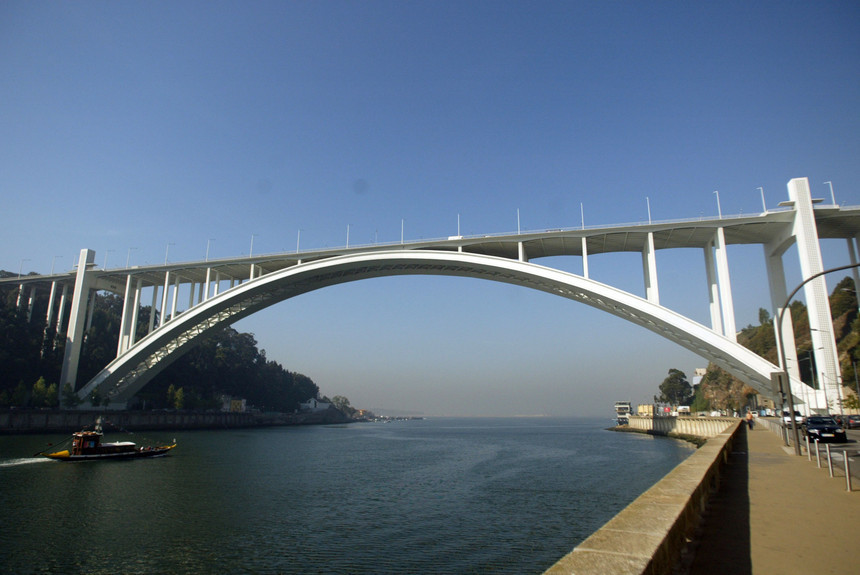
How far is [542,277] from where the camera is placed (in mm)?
31656

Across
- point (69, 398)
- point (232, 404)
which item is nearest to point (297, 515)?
point (69, 398)

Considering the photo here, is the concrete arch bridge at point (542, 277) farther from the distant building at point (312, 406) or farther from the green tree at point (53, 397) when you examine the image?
the distant building at point (312, 406)

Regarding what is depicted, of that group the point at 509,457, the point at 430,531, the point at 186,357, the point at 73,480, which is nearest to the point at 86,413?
the point at 186,357

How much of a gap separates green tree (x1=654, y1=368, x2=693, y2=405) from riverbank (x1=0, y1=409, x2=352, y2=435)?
268ft

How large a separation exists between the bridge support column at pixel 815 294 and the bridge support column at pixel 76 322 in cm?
5504

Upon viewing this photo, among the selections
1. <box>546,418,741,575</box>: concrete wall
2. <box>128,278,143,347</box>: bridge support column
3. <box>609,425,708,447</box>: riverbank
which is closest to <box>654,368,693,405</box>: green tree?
<box>609,425,708,447</box>: riverbank

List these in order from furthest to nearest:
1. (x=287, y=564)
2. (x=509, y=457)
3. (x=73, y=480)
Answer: (x=509, y=457) → (x=73, y=480) → (x=287, y=564)

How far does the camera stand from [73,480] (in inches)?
791

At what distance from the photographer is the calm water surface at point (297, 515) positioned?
10.5 metres

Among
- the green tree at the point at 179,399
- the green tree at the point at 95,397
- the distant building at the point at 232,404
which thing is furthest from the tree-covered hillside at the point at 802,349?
the distant building at the point at 232,404

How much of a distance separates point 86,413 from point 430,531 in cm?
4590

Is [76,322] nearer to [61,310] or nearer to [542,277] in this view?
[61,310]

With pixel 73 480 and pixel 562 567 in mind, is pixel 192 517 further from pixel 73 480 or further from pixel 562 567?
pixel 562 567

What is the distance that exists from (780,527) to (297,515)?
12.7m
